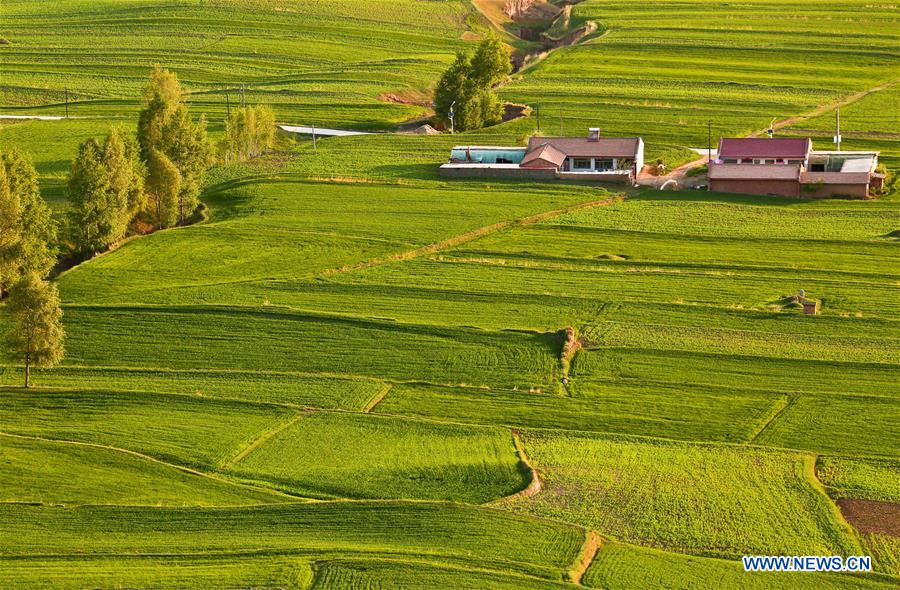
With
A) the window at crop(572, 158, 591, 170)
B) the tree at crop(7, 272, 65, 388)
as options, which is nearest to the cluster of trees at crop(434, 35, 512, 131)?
the window at crop(572, 158, 591, 170)

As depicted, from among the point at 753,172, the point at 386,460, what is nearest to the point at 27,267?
the point at 386,460

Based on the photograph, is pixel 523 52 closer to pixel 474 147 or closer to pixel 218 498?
pixel 474 147

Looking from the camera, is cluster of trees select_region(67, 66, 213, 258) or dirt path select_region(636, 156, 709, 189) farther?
dirt path select_region(636, 156, 709, 189)

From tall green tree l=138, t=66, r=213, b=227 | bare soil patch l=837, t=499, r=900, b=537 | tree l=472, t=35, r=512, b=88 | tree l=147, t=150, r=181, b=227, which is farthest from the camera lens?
tree l=472, t=35, r=512, b=88

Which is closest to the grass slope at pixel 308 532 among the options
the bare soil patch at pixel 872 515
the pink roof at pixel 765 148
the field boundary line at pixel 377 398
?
the field boundary line at pixel 377 398

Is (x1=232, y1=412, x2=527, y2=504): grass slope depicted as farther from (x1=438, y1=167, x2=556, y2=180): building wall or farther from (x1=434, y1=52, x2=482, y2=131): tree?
(x1=434, y1=52, x2=482, y2=131): tree

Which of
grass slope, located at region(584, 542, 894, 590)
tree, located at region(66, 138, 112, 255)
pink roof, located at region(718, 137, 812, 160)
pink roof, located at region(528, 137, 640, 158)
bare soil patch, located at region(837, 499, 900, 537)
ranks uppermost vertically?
pink roof, located at region(718, 137, 812, 160)

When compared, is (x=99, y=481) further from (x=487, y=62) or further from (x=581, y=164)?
(x=487, y=62)
